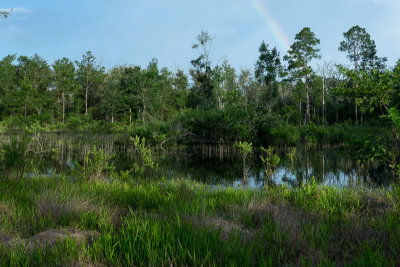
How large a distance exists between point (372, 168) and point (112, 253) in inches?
566

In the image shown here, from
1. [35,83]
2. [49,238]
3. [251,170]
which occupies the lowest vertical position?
[251,170]

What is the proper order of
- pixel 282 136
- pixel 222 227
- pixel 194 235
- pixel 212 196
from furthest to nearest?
pixel 282 136
pixel 212 196
pixel 222 227
pixel 194 235

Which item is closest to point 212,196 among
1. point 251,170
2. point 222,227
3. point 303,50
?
point 222,227

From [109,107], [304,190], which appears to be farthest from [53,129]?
[304,190]

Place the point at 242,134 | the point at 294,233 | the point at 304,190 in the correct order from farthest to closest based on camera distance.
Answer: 1. the point at 242,134
2. the point at 304,190
3. the point at 294,233

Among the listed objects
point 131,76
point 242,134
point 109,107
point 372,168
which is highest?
point 131,76

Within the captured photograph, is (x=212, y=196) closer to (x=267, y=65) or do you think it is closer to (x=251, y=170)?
(x=251, y=170)

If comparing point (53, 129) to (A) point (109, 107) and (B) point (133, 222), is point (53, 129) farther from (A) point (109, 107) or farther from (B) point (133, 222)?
(B) point (133, 222)

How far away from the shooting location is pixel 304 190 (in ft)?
19.7

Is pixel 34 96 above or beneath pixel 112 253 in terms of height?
above

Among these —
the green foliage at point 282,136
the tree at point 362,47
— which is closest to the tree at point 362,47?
the tree at point 362,47

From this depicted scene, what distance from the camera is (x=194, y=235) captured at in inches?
123

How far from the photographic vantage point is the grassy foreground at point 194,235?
2715 mm

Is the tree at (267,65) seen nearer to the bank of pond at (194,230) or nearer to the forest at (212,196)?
the forest at (212,196)
